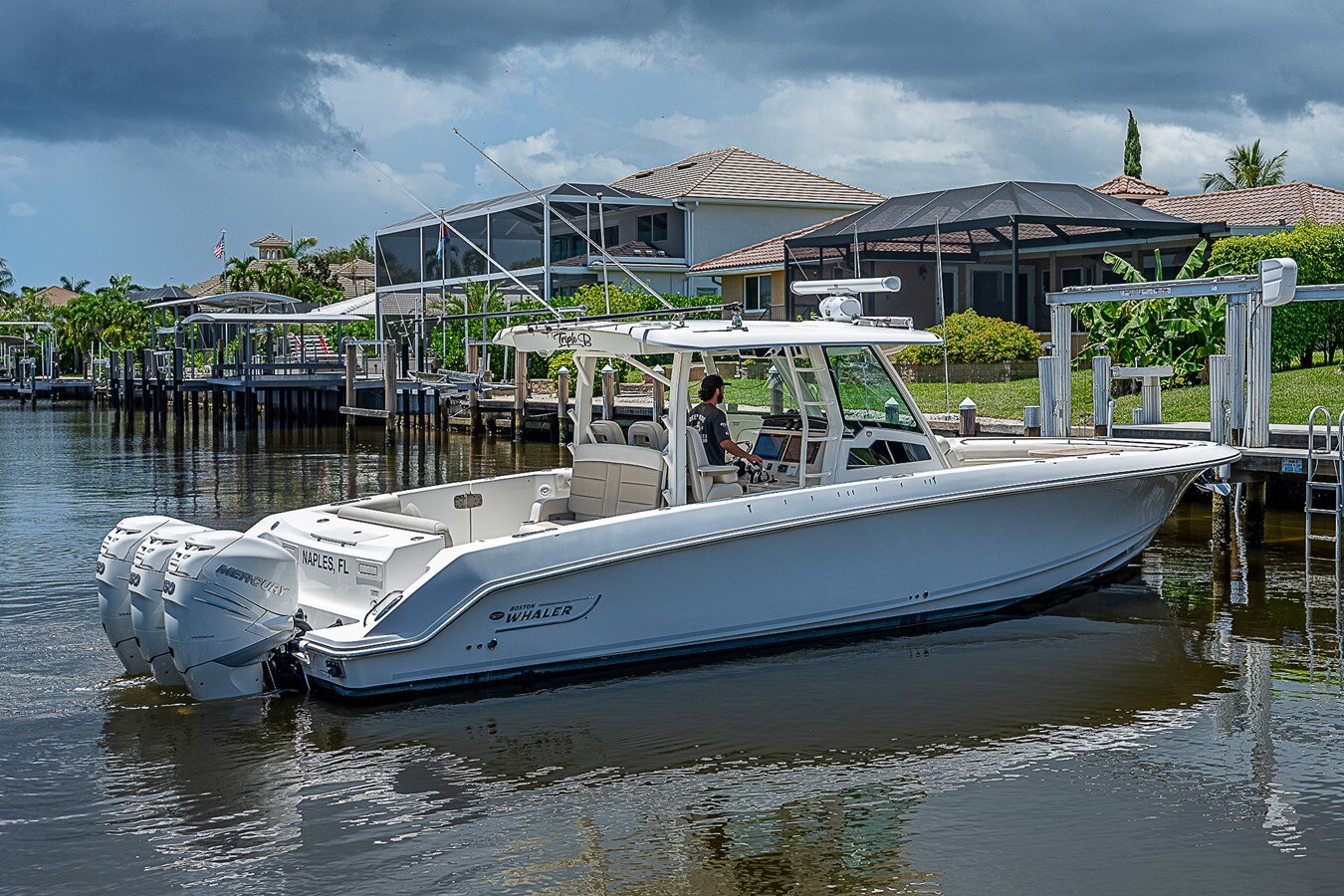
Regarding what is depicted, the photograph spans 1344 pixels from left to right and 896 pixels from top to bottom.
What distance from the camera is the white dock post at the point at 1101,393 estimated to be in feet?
49.1

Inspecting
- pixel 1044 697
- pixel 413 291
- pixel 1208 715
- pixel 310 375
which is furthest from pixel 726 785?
pixel 413 291

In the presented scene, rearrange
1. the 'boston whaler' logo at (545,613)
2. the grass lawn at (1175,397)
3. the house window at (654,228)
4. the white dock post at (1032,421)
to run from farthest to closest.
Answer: the house window at (654,228) → the grass lawn at (1175,397) → the white dock post at (1032,421) → the 'boston whaler' logo at (545,613)

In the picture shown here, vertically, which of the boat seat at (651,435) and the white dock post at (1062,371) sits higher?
the white dock post at (1062,371)

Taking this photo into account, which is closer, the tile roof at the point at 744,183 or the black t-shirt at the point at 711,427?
the black t-shirt at the point at 711,427

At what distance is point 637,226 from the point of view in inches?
1853

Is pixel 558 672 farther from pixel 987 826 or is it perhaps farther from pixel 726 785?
pixel 987 826

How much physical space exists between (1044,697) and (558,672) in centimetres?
297

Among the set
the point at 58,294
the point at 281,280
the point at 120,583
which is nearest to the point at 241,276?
the point at 281,280

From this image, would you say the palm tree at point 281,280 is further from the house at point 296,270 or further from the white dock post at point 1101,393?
the white dock post at point 1101,393

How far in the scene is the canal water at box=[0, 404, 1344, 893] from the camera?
19.9 feet

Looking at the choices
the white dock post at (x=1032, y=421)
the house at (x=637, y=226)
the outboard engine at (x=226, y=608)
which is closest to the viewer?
the outboard engine at (x=226, y=608)

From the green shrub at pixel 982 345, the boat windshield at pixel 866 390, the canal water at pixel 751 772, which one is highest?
the green shrub at pixel 982 345

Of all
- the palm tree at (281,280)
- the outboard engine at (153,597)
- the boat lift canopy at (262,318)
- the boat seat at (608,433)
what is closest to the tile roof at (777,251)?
the boat lift canopy at (262,318)

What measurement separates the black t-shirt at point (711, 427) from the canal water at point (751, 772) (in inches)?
38.8
